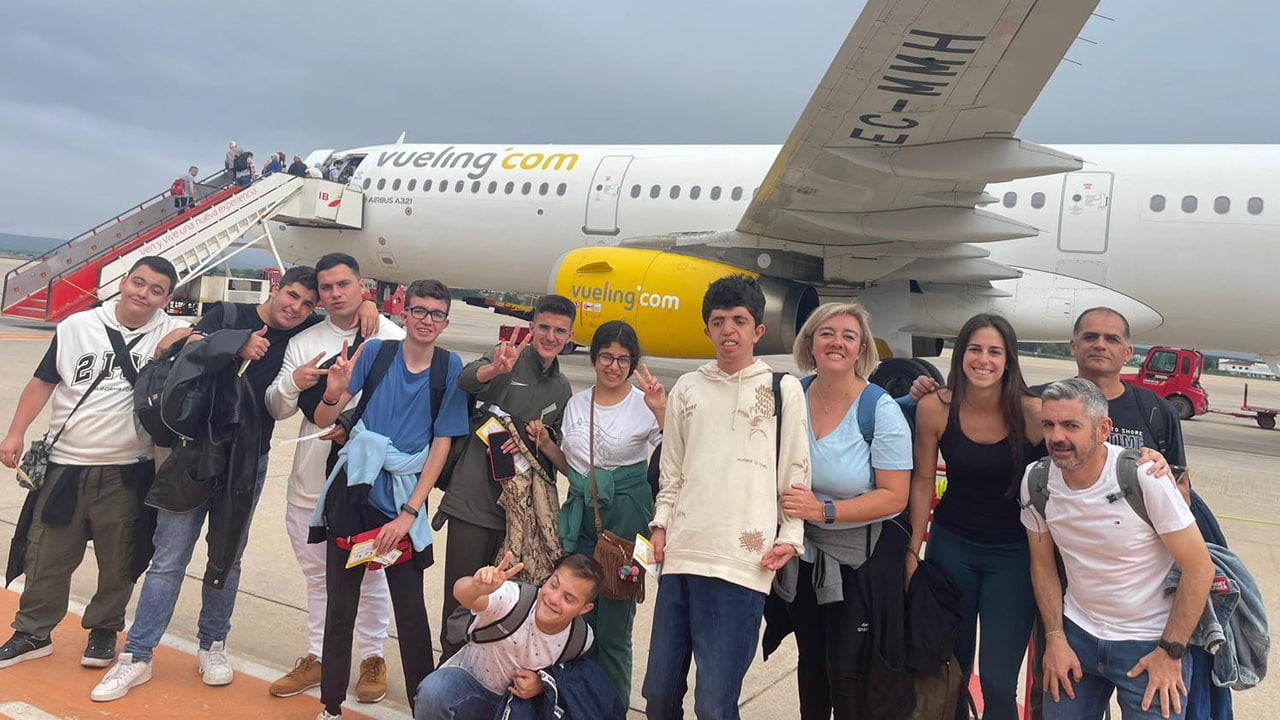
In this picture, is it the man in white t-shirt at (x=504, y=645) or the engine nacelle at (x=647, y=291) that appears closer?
the man in white t-shirt at (x=504, y=645)

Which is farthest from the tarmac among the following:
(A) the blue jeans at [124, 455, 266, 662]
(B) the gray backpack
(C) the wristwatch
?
(B) the gray backpack

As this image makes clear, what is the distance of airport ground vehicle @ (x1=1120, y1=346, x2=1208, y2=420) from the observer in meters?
14.5

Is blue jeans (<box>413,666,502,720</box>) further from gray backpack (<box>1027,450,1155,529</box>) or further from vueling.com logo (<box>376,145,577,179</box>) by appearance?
vueling.com logo (<box>376,145,577,179</box>)

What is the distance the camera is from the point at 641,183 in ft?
38.3

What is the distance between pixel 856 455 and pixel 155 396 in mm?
2798

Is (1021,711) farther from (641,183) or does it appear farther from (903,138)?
(641,183)

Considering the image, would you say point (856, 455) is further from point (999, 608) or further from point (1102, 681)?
point (1102, 681)

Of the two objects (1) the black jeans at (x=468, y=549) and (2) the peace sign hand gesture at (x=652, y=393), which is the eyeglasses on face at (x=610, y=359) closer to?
(2) the peace sign hand gesture at (x=652, y=393)

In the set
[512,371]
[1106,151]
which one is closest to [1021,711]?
[512,371]

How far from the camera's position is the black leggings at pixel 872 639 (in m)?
2.60

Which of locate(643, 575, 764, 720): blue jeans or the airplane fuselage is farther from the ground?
the airplane fuselage

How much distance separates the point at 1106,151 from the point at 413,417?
941 centimetres

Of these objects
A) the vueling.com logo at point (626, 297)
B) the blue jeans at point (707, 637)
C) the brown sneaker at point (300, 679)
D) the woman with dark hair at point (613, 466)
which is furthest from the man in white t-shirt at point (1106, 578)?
the vueling.com logo at point (626, 297)

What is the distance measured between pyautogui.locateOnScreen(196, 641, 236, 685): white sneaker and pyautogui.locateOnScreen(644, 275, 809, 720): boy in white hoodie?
1920 mm
